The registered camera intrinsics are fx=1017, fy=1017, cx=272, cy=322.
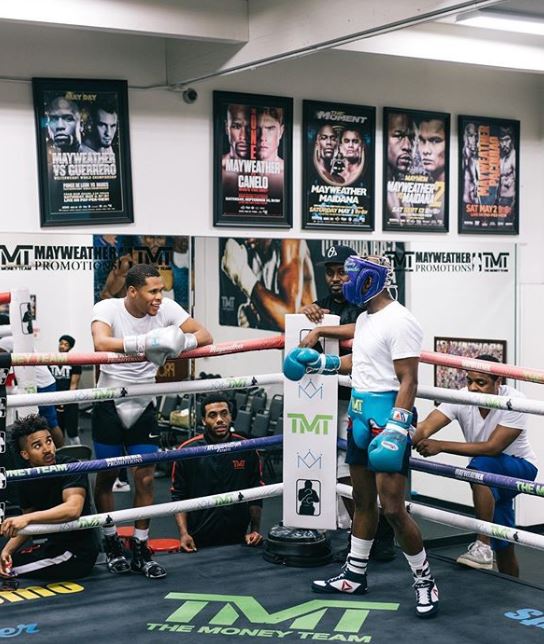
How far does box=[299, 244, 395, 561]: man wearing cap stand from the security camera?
1.85 meters

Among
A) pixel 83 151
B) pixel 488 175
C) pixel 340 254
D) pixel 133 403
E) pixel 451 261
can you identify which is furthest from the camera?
pixel 488 175

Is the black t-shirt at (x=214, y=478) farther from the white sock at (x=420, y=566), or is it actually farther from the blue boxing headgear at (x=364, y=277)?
the blue boxing headgear at (x=364, y=277)

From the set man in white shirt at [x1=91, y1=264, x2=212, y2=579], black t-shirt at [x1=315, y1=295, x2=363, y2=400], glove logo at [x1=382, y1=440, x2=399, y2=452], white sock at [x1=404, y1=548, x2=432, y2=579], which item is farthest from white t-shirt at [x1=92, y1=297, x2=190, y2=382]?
white sock at [x1=404, y1=548, x2=432, y2=579]

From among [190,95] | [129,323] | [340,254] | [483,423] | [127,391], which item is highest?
[190,95]

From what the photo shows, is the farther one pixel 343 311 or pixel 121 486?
pixel 121 486

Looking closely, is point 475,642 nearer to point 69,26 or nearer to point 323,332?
point 323,332

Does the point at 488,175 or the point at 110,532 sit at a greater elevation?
the point at 488,175

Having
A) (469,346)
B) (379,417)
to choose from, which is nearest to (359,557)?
(379,417)

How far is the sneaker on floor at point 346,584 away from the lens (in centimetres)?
378

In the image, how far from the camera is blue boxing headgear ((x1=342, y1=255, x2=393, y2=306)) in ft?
12.0

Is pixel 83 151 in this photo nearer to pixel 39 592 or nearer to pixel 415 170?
pixel 415 170

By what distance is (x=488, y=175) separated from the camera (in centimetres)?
721

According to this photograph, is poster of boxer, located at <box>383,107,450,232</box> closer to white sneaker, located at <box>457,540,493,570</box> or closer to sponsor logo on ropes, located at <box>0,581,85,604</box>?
white sneaker, located at <box>457,540,493,570</box>

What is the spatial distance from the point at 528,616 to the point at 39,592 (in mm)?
1784
